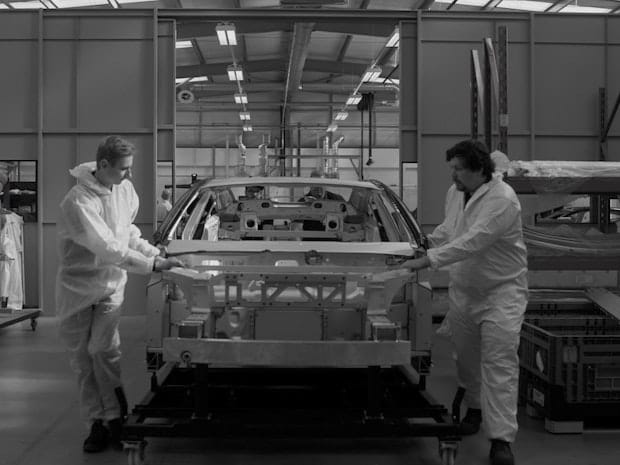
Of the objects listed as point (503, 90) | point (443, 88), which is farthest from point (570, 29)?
point (503, 90)

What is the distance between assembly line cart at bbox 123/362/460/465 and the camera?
3.39 metres

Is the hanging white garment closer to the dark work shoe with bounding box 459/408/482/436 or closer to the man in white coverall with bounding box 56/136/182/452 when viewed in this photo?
the man in white coverall with bounding box 56/136/182/452

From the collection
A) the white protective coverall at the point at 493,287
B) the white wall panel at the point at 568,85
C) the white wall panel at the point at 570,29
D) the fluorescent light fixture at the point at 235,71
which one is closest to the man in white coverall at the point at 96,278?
the white protective coverall at the point at 493,287

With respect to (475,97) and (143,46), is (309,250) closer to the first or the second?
(475,97)

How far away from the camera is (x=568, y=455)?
3.78 meters

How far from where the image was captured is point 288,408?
13.2 ft

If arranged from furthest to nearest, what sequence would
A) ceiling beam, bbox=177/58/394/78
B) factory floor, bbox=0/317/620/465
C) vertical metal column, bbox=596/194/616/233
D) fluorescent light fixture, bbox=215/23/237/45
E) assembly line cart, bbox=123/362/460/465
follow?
ceiling beam, bbox=177/58/394/78 < fluorescent light fixture, bbox=215/23/237/45 < vertical metal column, bbox=596/194/616/233 < factory floor, bbox=0/317/620/465 < assembly line cart, bbox=123/362/460/465

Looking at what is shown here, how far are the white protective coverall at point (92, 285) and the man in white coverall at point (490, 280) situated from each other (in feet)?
5.16

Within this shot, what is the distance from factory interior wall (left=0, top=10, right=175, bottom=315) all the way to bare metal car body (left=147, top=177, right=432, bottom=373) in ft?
14.9

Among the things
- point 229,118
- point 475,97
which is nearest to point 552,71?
point 475,97

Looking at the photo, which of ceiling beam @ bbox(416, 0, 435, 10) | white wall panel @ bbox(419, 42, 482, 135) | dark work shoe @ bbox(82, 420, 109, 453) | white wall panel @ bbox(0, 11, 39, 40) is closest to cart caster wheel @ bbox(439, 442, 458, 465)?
dark work shoe @ bbox(82, 420, 109, 453)

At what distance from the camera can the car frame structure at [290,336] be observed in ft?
10.8

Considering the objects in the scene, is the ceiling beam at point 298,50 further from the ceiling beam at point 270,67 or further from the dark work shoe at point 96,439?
the dark work shoe at point 96,439

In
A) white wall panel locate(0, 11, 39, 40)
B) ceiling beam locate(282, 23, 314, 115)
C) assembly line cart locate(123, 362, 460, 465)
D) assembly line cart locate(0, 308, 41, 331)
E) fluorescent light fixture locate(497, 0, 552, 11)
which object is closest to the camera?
assembly line cart locate(123, 362, 460, 465)
